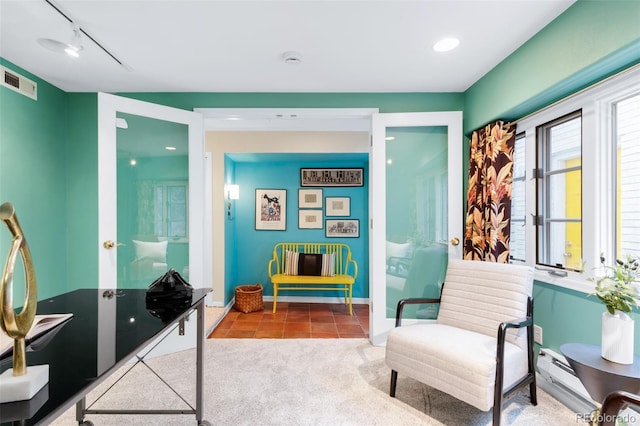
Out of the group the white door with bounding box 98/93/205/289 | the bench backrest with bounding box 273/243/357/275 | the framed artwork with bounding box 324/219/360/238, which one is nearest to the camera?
the white door with bounding box 98/93/205/289

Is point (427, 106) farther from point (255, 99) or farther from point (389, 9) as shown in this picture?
point (255, 99)

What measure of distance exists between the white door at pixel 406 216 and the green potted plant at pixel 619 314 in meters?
1.37

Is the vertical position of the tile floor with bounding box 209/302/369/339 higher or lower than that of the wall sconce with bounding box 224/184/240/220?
lower

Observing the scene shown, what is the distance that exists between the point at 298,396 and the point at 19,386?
1.67 metres

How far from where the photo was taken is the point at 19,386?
674mm

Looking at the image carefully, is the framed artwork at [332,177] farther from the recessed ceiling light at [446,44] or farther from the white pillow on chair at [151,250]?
the recessed ceiling light at [446,44]

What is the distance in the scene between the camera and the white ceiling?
67.8 inches

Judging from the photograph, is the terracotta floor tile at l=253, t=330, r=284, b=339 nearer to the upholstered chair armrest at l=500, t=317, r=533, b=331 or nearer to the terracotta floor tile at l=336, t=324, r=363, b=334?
the terracotta floor tile at l=336, t=324, r=363, b=334

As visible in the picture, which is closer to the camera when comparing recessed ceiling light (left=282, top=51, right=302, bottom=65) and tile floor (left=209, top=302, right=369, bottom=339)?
recessed ceiling light (left=282, top=51, right=302, bottom=65)

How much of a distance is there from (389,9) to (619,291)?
74.7 inches

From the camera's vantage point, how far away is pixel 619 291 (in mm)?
1435

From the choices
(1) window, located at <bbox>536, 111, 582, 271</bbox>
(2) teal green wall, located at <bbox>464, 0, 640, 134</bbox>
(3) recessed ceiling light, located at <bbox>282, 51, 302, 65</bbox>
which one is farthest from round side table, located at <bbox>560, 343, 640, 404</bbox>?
(3) recessed ceiling light, located at <bbox>282, 51, 302, 65</bbox>

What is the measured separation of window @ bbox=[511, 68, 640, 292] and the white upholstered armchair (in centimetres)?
38

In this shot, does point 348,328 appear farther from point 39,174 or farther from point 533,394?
point 39,174
